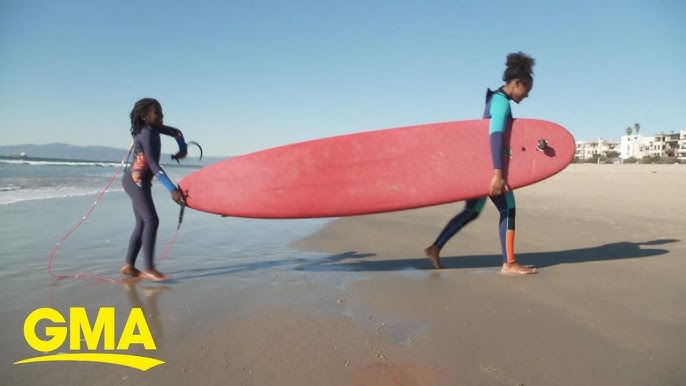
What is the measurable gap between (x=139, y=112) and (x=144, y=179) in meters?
0.56

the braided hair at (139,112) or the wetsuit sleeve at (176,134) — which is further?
the wetsuit sleeve at (176,134)

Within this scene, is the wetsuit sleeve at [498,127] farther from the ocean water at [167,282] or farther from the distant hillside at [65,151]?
the distant hillside at [65,151]

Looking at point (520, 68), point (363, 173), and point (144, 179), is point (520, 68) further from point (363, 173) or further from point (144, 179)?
point (144, 179)

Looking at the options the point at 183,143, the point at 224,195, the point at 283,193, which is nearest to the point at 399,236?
the point at 283,193

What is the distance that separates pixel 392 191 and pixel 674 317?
2099 millimetres

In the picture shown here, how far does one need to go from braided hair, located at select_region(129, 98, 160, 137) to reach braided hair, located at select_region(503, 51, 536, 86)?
10.0 feet

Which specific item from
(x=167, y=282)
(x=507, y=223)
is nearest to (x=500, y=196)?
(x=507, y=223)

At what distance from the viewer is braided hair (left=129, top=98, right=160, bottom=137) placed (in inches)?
130

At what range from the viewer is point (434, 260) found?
360 cm

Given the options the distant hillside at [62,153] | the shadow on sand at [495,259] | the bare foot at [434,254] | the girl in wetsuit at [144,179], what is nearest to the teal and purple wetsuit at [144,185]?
the girl in wetsuit at [144,179]

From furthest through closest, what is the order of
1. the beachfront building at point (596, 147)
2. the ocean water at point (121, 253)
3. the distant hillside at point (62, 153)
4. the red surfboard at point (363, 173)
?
1. the beachfront building at point (596, 147)
2. the distant hillside at point (62, 153)
3. the red surfboard at point (363, 173)
4. the ocean water at point (121, 253)

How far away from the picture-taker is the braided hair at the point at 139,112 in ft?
10.8

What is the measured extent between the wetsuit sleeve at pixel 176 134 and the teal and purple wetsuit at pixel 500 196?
253cm

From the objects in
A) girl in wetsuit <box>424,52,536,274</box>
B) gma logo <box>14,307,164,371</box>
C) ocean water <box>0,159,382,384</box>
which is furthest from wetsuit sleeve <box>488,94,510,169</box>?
gma logo <box>14,307,164,371</box>
